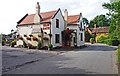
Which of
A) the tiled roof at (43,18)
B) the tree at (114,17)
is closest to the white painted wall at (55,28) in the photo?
the tiled roof at (43,18)

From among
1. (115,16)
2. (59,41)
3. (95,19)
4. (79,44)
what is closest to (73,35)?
(79,44)

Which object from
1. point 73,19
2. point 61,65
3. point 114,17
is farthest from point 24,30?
point 114,17

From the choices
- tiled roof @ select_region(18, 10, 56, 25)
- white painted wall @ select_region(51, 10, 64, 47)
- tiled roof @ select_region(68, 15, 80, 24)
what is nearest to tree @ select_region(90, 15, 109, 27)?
tiled roof @ select_region(68, 15, 80, 24)

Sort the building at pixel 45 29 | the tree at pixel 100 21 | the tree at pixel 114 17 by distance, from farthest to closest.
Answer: the tree at pixel 100 21 < the building at pixel 45 29 < the tree at pixel 114 17

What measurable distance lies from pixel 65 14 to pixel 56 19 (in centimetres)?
616

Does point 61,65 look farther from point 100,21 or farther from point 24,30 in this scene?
point 100,21

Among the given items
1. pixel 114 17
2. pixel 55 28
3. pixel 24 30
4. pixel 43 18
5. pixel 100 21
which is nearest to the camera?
pixel 114 17

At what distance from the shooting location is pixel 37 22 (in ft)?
112

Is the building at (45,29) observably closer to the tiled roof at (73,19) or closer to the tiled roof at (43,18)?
the tiled roof at (43,18)

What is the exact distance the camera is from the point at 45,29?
3325 cm

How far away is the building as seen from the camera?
33.1 meters

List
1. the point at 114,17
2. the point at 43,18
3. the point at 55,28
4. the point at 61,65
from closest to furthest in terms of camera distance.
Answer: the point at 114,17 < the point at 61,65 < the point at 55,28 < the point at 43,18

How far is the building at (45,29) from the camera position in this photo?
1302 inches

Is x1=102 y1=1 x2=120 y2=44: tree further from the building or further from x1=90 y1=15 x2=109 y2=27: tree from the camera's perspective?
x1=90 y1=15 x2=109 y2=27: tree
